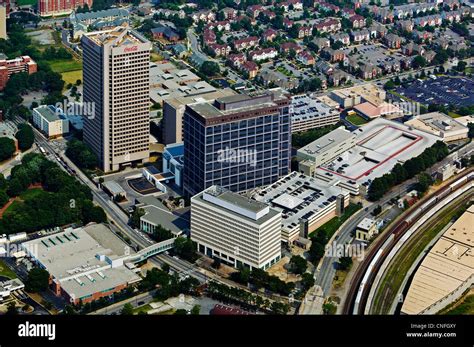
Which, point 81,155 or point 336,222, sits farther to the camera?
point 81,155

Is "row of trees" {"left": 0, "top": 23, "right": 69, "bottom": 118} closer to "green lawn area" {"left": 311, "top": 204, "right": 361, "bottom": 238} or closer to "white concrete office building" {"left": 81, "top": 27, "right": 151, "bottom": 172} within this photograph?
"white concrete office building" {"left": 81, "top": 27, "right": 151, "bottom": 172}

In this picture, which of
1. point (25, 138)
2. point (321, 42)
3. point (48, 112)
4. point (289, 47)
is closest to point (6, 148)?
point (25, 138)

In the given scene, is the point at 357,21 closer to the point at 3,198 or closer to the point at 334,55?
the point at 334,55

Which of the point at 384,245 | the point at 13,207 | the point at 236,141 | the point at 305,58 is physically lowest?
the point at 13,207

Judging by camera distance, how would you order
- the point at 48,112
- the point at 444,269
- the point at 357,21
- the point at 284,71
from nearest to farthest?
the point at 444,269 → the point at 48,112 → the point at 284,71 → the point at 357,21

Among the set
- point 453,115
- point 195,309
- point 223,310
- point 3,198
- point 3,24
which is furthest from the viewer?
point 3,24

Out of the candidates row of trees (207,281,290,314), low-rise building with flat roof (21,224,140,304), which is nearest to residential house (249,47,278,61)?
low-rise building with flat roof (21,224,140,304)
